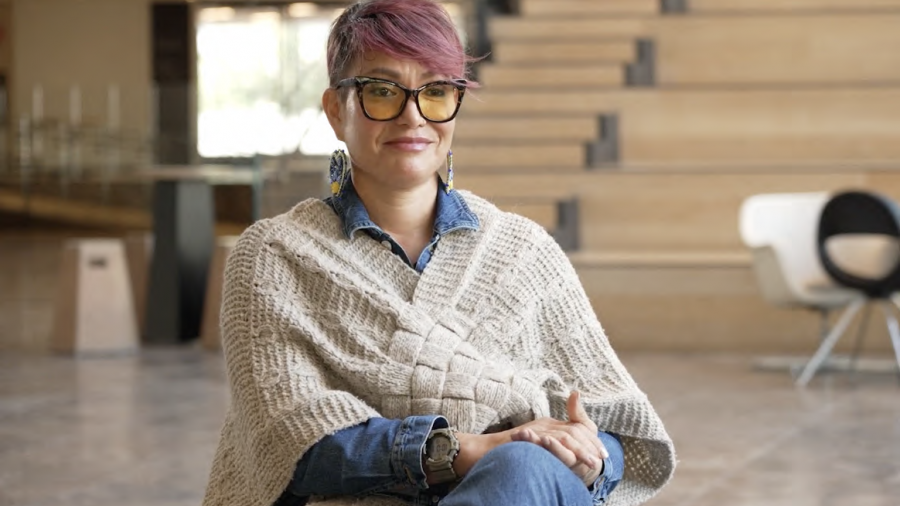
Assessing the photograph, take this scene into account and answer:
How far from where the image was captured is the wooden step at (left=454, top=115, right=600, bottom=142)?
9.03 m

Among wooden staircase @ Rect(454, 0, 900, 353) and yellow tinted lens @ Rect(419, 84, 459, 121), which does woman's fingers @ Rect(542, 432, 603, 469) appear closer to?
yellow tinted lens @ Rect(419, 84, 459, 121)

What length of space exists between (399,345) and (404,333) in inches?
0.7

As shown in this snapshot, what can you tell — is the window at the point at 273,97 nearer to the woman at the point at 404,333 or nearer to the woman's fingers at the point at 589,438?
the woman at the point at 404,333

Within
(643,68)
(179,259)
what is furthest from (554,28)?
(179,259)

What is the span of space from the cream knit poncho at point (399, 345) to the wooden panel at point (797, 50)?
7.45m

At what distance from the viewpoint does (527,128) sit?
29.9 feet

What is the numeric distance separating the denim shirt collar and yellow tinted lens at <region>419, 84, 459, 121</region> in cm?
13

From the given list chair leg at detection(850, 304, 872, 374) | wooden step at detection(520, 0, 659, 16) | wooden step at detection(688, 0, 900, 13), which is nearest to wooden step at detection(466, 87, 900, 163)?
wooden step at detection(688, 0, 900, 13)

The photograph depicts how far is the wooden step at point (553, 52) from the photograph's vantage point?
9.70 metres

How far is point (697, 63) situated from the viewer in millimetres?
9570

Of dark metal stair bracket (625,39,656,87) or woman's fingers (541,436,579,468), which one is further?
dark metal stair bracket (625,39,656,87)

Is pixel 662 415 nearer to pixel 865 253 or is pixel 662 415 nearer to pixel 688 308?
pixel 865 253

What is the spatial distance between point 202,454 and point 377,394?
3113 mm

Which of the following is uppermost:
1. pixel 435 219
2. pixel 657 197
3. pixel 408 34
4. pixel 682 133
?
pixel 408 34
